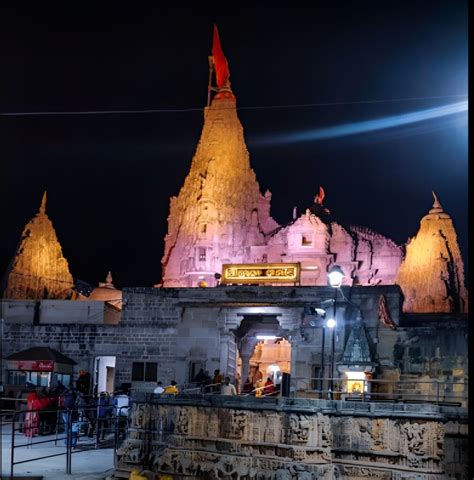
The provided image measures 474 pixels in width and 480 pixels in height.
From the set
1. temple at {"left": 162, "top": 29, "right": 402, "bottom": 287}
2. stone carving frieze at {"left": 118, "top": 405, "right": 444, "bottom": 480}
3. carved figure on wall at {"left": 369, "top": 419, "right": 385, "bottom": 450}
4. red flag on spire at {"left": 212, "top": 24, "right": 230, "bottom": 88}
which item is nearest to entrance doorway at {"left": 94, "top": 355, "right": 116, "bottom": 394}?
stone carving frieze at {"left": 118, "top": 405, "right": 444, "bottom": 480}

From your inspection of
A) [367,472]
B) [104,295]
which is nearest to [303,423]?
[367,472]

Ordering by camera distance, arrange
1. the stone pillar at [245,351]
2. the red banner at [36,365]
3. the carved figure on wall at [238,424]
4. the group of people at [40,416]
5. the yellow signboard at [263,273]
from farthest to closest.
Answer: the stone pillar at [245,351], the yellow signboard at [263,273], the red banner at [36,365], the group of people at [40,416], the carved figure on wall at [238,424]

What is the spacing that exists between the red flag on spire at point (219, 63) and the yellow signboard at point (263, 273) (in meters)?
32.9

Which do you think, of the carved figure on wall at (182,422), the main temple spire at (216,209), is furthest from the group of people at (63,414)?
the main temple spire at (216,209)

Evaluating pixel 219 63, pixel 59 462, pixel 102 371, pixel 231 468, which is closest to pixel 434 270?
pixel 102 371

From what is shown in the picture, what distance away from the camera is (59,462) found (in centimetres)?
1580

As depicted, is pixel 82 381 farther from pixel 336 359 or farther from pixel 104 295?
pixel 104 295

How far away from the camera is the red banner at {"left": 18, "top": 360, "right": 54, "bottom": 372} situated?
25344 mm

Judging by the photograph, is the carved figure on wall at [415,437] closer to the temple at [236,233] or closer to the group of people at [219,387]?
the group of people at [219,387]

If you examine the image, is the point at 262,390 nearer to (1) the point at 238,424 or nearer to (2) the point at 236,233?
(1) the point at 238,424

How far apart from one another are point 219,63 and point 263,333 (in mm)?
35852

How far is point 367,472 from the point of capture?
551 inches

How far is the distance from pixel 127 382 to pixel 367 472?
14.7m

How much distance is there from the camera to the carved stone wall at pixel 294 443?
13648 millimetres
